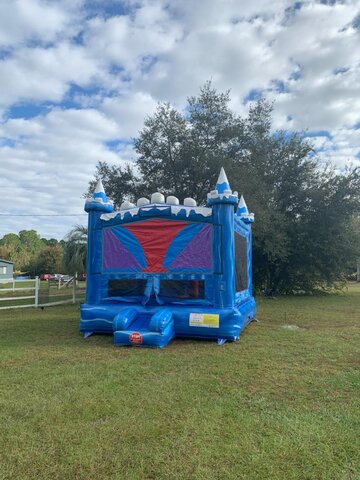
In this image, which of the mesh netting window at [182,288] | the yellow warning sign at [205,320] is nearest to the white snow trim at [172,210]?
the mesh netting window at [182,288]

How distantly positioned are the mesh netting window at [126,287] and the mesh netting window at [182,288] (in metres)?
0.49

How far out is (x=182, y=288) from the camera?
7.18 metres

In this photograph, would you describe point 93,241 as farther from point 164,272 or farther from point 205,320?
point 205,320

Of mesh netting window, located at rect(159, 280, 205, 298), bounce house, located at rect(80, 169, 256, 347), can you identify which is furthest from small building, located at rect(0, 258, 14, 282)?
mesh netting window, located at rect(159, 280, 205, 298)

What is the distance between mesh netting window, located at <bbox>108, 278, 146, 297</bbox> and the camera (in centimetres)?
750

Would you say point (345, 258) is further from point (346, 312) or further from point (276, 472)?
point (276, 472)

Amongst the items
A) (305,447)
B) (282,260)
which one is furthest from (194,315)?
(282,260)

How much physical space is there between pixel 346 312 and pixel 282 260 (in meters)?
6.26

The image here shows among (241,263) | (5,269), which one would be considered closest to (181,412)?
(241,263)

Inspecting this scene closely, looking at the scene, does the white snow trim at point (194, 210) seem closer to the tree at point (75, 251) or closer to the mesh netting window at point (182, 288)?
the mesh netting window at point (182, 288)

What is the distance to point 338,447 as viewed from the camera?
2781 mm

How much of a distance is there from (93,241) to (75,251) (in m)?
6.68

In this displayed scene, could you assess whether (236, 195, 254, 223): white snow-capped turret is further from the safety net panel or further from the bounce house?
the safety net panel

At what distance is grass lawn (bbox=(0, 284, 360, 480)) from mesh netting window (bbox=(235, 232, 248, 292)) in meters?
1.86
